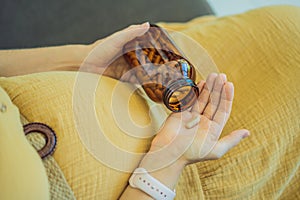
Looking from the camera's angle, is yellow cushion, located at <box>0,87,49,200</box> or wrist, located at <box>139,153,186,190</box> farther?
wrist, located at <box>139,153,186,190</box>

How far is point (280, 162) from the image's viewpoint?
0.72m

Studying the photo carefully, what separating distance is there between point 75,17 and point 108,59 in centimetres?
36

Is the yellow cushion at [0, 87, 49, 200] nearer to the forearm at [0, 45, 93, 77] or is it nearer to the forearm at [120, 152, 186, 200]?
the forearm at [120, 152, 186, 200]

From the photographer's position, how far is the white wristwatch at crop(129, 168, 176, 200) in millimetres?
564

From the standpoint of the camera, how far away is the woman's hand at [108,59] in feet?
2.26

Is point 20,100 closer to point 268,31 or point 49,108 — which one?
point 49,108

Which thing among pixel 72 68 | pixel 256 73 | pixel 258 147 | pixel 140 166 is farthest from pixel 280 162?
pixel 72 68

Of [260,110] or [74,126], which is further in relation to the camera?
[260,110]

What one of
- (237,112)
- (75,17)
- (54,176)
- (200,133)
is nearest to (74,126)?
(54,176)

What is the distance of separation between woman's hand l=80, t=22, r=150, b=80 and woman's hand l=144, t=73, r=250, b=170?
160 mm

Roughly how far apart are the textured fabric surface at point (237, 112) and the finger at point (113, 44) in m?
0.07

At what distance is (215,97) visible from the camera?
63cm

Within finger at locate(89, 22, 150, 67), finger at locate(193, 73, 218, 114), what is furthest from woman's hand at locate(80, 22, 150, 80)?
finger at locate(193, 73, 218, 114)

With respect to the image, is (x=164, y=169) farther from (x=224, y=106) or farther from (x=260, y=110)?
(x=260, y=110)
